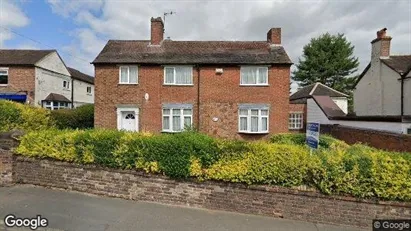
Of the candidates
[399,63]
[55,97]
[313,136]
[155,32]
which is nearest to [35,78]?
[55,97]

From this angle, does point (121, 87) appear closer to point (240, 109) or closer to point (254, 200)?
point (240, 109)

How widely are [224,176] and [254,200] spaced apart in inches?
32.0

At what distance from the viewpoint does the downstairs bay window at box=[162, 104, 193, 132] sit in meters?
17.5

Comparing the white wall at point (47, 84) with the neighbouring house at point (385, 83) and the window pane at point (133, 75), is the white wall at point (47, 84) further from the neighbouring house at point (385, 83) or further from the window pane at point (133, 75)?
the neighbouring house at point (385, 83)

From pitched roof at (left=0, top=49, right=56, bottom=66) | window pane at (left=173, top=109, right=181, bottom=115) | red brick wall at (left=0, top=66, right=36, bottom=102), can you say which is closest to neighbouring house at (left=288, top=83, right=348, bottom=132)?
window pane at (left=173, top=109, right=181, bottom=115)

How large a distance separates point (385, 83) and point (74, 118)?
836 inches

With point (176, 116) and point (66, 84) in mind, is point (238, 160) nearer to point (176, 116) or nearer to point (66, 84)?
point (176, 116)

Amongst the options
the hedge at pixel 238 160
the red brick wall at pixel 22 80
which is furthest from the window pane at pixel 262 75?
the red brick wall at pixel 22 80

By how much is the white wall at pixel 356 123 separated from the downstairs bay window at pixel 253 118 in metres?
4.58

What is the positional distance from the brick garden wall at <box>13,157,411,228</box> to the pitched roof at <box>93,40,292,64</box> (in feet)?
38.6

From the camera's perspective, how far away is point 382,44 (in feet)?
64.4

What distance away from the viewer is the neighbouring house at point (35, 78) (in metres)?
24.0

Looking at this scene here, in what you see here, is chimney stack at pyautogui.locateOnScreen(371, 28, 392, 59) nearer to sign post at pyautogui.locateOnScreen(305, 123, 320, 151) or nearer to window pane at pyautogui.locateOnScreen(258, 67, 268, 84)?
window pane at pyautogui.locateOnScreen(258, 67, 268, 84)

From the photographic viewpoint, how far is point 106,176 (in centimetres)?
635
